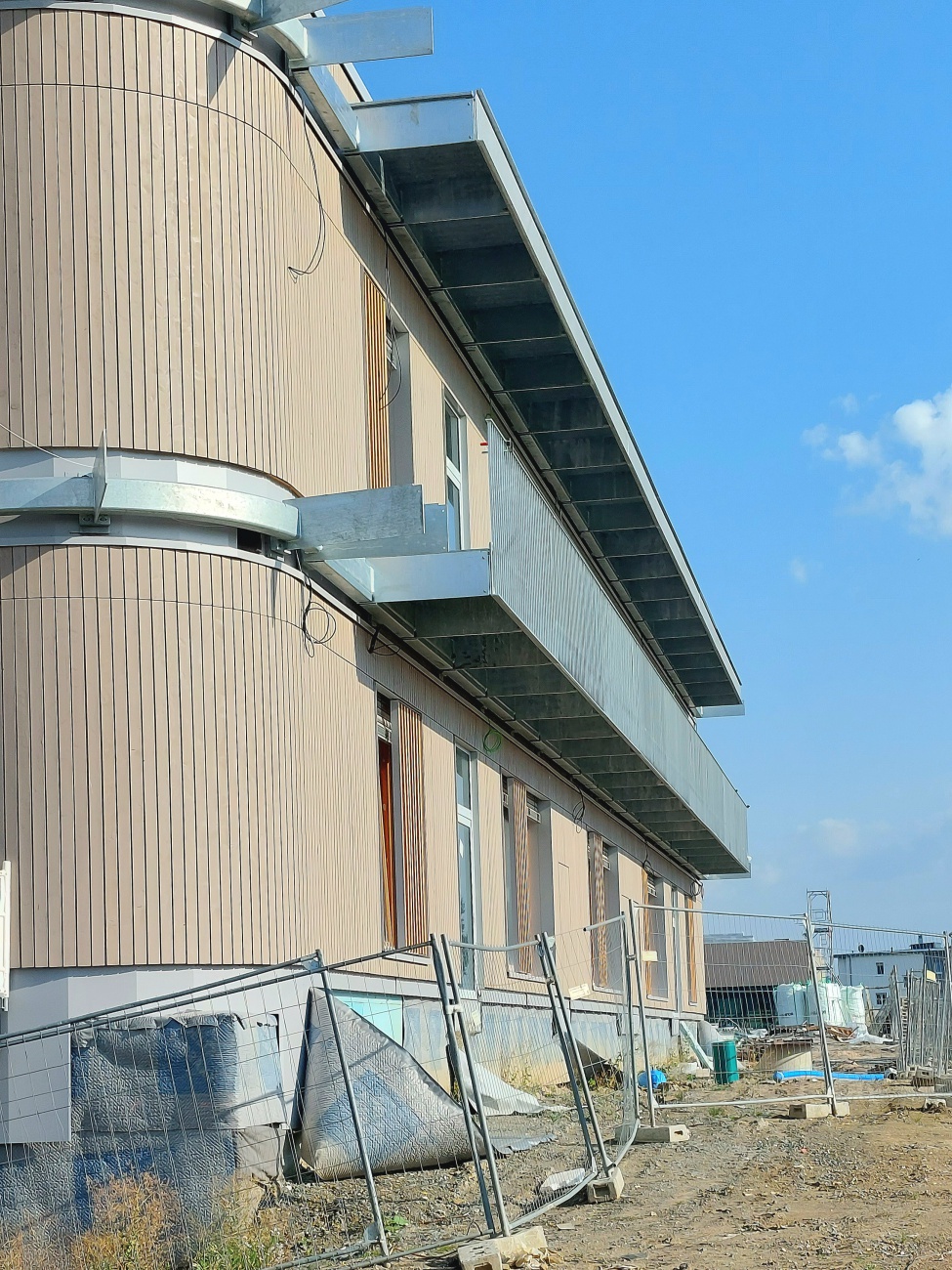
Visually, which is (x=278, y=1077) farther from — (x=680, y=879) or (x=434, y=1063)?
(x=680, y=879)

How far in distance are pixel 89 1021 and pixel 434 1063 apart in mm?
4315

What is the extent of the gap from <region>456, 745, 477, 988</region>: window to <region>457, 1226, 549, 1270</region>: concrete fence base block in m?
7.48

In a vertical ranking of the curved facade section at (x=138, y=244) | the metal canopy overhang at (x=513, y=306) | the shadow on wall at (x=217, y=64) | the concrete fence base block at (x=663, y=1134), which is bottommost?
the concrete fence base block at (x=663, y=1134)

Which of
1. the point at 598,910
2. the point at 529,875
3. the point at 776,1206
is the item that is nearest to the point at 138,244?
the point at 776,1206

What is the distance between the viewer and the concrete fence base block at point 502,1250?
8180mm

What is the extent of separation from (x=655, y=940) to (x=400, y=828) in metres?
16.9

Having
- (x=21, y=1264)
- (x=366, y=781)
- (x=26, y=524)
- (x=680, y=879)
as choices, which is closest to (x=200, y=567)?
(x=26, y=524)

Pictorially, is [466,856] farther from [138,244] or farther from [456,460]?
[138,244]

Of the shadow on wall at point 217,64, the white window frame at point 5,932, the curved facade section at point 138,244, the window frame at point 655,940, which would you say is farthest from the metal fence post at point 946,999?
the shadow on wall at point 217,64

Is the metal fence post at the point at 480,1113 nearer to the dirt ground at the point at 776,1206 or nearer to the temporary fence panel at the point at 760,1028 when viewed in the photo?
the dirt ground at the point at 776,1206

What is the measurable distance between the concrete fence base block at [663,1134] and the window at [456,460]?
6356 millimetres

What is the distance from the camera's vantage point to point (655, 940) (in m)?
30.4

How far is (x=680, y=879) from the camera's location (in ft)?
114

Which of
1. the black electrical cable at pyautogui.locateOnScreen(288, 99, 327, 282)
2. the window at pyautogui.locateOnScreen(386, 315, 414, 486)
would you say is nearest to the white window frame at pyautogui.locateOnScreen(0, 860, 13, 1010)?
the black electrical cable at pyautogui.locateOnScreen(288, 99, 327, 282)
